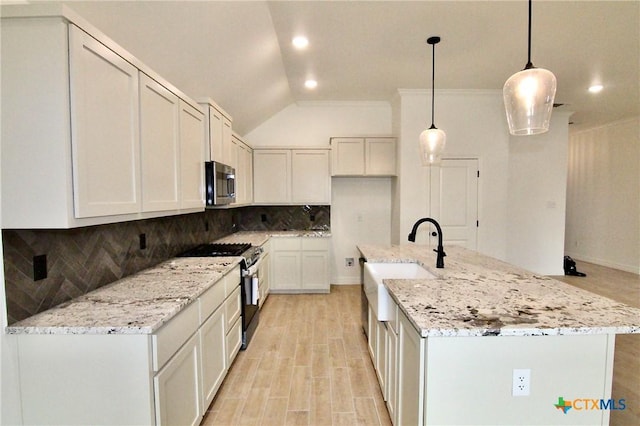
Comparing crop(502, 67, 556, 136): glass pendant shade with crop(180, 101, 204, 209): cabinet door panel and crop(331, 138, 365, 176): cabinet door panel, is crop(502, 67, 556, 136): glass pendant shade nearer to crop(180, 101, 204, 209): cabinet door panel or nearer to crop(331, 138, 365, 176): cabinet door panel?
crop(180, 101, 204, 209): cabinet door panel

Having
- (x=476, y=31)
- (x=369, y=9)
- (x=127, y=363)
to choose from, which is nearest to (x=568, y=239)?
(x=476, y=31)

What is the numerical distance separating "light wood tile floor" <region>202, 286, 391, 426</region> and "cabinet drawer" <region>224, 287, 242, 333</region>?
43cm

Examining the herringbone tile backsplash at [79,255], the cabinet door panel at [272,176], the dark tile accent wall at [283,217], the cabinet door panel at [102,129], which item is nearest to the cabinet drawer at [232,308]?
the herringbone tile backsplash at [79,255]

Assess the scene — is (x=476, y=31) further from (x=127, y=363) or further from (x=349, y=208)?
(x=127, y=363)

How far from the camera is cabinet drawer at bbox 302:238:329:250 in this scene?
4539 millimetres

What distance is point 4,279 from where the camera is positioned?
4.23 feet

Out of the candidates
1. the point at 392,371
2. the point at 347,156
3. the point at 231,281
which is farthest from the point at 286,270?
the point at 392,371

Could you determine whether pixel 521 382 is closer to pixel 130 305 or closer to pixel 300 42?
pixel 130 305

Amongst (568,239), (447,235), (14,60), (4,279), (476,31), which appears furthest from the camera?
(568,239)

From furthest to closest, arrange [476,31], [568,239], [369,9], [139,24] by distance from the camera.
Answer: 1. [568,239]
2. [476,31]
3. [369,9]
4. [139,24]

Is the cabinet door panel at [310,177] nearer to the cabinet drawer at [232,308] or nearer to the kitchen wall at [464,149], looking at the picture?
the kitchen wall at [464,149]

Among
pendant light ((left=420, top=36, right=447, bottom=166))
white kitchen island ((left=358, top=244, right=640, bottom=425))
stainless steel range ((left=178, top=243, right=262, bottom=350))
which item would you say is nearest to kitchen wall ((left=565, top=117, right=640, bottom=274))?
pendant light ((left=420, top=36, right=447, bottom=166))

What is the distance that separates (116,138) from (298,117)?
3.80 m

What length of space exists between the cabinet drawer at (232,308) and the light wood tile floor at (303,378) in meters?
0.43
